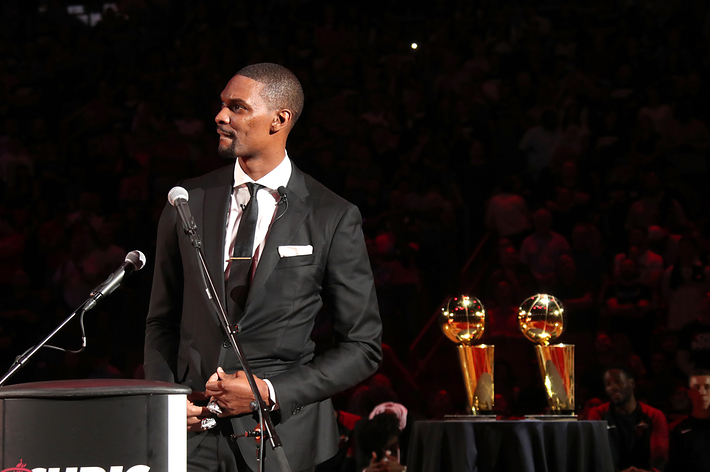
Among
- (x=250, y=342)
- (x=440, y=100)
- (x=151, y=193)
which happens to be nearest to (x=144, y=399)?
(x=250, y=342)

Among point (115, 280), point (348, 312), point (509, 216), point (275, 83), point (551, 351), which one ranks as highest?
point (509, 216)

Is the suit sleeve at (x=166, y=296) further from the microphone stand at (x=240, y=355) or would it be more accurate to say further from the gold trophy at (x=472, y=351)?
the gold trophy at (x=472, y=351)

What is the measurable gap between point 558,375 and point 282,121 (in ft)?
5.42

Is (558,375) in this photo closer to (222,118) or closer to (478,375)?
(478,375)

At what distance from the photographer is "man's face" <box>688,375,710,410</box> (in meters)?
5.63

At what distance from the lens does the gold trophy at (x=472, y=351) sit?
369 centimetres

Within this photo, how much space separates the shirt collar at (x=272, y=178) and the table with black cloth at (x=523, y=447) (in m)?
1.26

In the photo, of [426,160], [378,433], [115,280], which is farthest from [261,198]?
[426,160]

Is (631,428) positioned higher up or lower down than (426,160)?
lower down

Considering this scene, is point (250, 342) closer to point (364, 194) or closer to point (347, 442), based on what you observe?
point (347, 442)

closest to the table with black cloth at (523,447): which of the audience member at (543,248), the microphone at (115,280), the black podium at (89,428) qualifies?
the microphone at (115,280)

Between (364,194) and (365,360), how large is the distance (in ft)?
20.3

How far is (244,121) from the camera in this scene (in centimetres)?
261

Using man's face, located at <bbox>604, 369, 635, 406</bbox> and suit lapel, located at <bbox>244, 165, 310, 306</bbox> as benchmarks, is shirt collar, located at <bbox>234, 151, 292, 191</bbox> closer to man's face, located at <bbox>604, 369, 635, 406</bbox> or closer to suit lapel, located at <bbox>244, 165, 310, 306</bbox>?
suit lapel, located at <bbox>244, 165, 310, 306</bbox>
